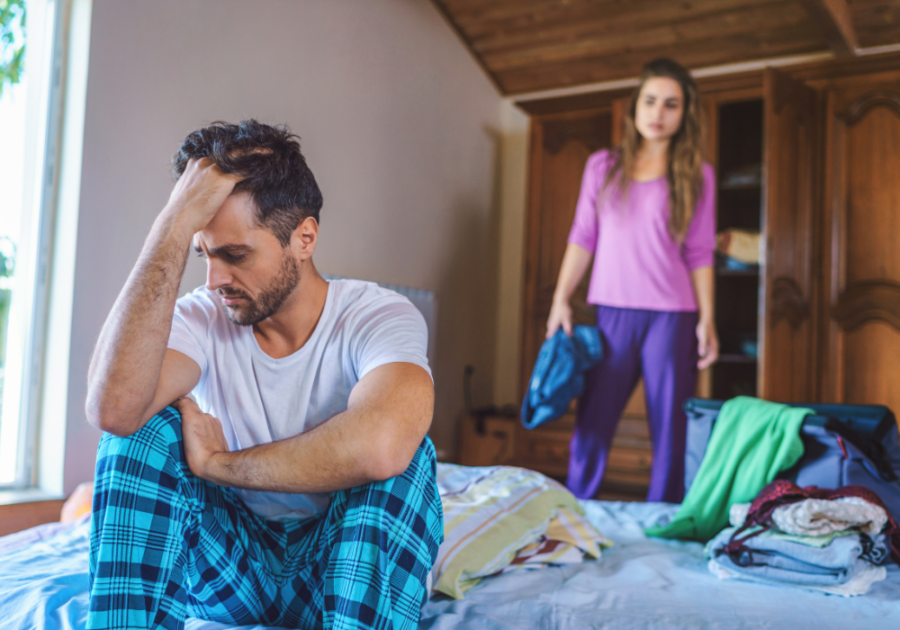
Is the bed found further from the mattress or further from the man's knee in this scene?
the man's knee

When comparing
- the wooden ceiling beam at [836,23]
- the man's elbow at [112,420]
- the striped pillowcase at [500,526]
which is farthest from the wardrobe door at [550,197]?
the man's elbow at [112,420]

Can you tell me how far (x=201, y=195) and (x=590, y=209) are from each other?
5.57 feet

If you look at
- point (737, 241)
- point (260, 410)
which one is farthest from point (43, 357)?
point (737, 241)

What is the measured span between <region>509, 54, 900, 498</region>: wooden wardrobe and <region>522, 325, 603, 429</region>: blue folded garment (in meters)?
0.94

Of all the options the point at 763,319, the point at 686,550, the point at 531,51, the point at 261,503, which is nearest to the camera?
the point at 261,503

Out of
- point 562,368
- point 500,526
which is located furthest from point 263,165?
point 562,368

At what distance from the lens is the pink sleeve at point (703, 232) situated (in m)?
2.39

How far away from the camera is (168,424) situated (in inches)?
39.1

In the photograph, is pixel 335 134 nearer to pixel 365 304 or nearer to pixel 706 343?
pixel 706 343

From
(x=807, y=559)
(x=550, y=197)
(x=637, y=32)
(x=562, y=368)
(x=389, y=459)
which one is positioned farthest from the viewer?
(x=550, y=197)

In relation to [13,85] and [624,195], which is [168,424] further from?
[624,195]

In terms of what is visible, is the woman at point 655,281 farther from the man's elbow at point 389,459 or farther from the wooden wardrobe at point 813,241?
the man's elbow at point 389,459

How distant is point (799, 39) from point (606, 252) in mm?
1805

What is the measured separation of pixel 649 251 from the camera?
2.38 metres
